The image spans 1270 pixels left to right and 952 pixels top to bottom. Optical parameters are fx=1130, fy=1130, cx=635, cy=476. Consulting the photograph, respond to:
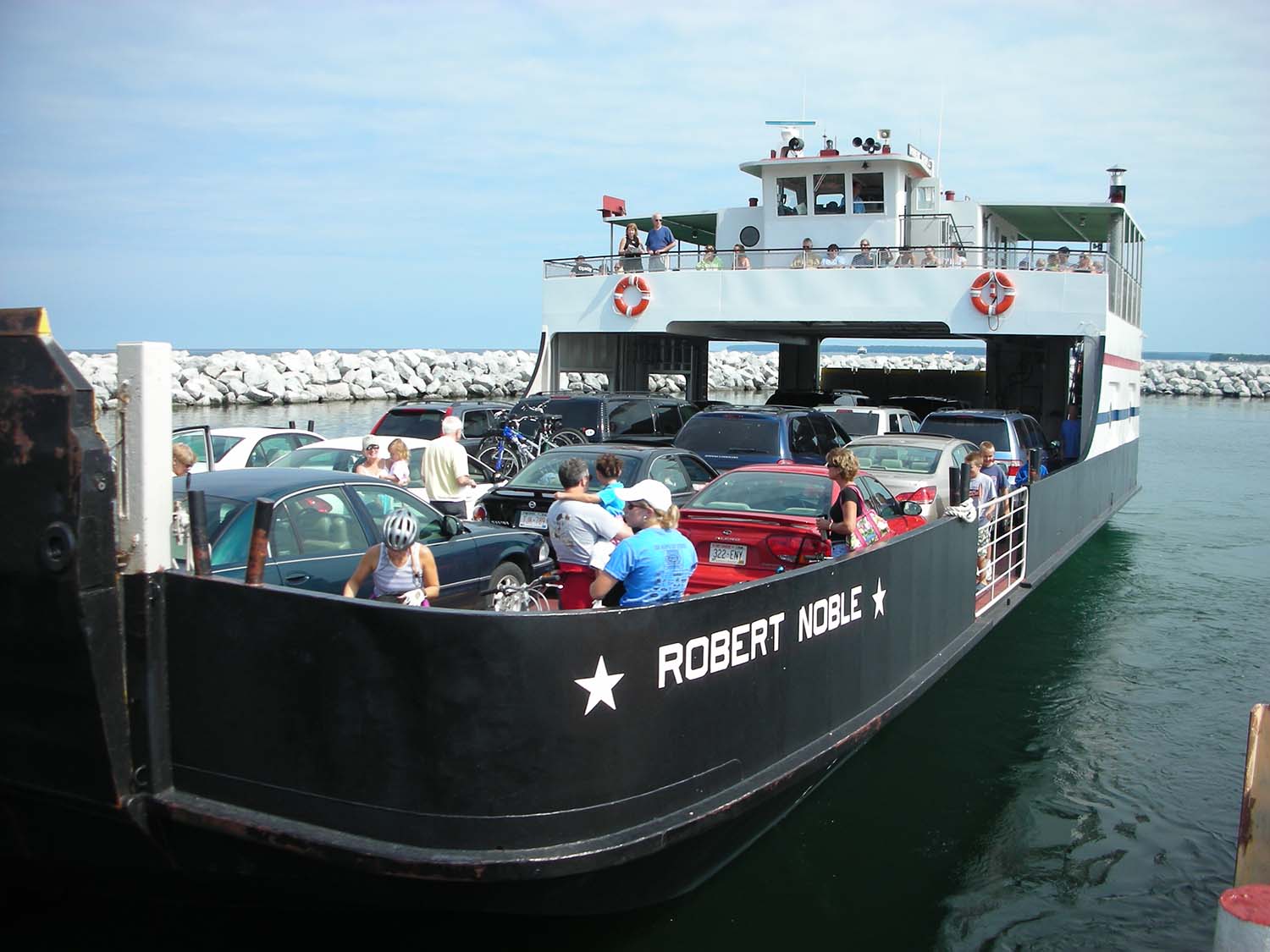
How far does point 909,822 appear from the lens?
700 centimetres

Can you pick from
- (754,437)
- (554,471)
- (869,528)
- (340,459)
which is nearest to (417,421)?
(340,459)

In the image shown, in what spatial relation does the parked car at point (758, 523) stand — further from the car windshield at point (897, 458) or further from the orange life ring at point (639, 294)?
the orange life ring at point (639, 294)

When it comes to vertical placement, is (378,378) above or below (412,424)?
above

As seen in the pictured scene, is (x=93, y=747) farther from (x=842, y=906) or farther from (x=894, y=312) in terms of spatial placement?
(x=894, y=312)

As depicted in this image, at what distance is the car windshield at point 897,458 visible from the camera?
38.8 ft

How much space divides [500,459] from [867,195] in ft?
33.0

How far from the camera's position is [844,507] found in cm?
742

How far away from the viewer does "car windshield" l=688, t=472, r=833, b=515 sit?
28.4ft

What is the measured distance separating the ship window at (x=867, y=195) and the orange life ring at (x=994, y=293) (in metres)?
4.23

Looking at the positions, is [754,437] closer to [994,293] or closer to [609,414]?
[609,414]

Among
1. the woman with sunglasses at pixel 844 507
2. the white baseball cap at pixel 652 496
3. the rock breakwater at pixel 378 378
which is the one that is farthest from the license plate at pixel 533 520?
the rock breakwater at pixel 378 378

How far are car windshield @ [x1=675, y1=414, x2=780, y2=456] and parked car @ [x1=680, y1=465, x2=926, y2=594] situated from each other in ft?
13.8

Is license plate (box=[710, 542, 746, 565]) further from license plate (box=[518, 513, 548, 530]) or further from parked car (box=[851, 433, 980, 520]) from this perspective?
parked car (box=[851, 433, 980, 520])

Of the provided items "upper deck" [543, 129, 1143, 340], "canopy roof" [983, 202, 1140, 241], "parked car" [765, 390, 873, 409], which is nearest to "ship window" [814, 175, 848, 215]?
"upper deck" [543, 129, 1143, 340]
